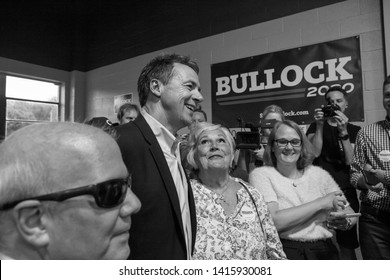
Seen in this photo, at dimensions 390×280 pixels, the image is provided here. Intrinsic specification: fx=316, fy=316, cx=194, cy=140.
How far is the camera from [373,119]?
2615 millimetres

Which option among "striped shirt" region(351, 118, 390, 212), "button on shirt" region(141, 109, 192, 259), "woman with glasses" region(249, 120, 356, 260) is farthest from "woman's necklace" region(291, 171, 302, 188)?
"button on shirt" region(141, 109, 192, 259)

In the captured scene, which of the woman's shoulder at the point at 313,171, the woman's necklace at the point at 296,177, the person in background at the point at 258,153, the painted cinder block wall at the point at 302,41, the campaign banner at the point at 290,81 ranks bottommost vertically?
the woman's necklace at the point at 296,177

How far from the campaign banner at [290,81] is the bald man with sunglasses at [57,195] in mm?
2362

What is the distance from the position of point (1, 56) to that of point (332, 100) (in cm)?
439

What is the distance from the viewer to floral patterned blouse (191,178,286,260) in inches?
47.9

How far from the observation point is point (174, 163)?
1.20 meters

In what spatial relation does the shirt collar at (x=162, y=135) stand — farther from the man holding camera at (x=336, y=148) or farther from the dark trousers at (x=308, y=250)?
the man holding camera at (x=336, y=148)

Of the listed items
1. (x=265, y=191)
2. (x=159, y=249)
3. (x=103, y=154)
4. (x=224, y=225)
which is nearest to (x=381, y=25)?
(x=265, y=191)

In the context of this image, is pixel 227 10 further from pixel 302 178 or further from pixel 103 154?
pixel 103 154

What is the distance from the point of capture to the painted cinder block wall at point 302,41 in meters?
2.62

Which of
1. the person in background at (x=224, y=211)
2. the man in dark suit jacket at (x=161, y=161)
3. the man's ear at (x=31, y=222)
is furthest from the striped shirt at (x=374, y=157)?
the man's ear at (x=31, y=222)

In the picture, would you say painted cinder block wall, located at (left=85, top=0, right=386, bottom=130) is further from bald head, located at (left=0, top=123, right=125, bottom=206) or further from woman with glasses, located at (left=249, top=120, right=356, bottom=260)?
bald head, located at (left=0, top=123, right=125, bottom=206)

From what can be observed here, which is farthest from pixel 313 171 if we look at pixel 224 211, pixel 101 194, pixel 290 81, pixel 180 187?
pixel 290 81

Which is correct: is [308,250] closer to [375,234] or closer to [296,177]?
[296,177]
